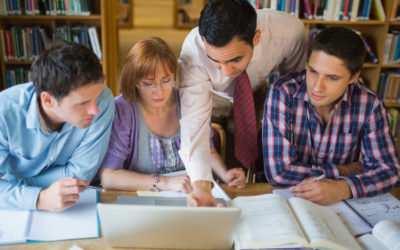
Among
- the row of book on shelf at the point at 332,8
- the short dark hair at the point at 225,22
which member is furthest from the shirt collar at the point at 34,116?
the row of book on shelf at the point at 332,8

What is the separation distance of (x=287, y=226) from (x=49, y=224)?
70cm

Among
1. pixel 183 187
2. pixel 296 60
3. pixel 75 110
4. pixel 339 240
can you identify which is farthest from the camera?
pixel 296 60

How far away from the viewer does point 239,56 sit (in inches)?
54.4

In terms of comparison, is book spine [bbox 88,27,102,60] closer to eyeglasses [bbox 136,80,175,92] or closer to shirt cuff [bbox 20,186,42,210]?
eyeglasses [bbox 136,80,175,92]

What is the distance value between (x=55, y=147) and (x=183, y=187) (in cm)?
49

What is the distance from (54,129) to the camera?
135 centimetres

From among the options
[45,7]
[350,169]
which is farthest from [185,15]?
[350,169]

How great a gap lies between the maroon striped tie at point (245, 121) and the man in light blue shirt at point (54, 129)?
61 cm

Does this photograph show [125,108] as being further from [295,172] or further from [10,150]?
[295,172]

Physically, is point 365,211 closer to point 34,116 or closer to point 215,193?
point 215,193

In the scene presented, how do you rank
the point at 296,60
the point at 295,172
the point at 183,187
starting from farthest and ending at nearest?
the point at 296,60 < the point at 295,172 < the point at 183,187

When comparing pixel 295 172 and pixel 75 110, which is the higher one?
pixel 75 110

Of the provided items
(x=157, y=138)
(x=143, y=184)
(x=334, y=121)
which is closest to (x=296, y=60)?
(x=334, y=121)

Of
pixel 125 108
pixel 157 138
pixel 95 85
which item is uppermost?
pixel 95 85
